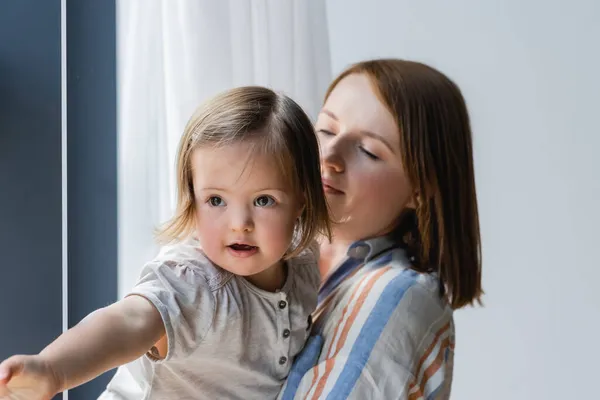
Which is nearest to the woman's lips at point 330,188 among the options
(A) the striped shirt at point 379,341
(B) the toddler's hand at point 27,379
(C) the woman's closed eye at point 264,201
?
(A) the striped shirt at point 379,341

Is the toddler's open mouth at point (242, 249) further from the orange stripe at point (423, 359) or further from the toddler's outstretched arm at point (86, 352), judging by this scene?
the orange stripe at point (423, 359)

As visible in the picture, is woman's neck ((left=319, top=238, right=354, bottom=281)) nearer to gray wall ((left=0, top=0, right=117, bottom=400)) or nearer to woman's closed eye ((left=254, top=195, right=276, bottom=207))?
woman's closed eye ((left=254, top=195, right=276, bottom=207))

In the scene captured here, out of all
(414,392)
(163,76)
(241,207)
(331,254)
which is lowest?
(414,392)

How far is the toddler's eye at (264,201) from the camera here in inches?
33.6

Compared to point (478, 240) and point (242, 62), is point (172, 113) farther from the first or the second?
point (478, 240)

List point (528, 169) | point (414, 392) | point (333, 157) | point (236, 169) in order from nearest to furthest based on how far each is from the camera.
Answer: point (236, 169) < point (414, 392) < point (333, 157) < point (528, 169)

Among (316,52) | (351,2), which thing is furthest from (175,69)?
(351,2)

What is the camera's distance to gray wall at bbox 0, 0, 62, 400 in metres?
1.17

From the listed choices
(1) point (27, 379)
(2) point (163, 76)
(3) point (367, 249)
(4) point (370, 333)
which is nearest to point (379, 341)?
(4) point (370, 333)

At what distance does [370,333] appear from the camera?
95cm

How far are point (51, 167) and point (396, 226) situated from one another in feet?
1.73

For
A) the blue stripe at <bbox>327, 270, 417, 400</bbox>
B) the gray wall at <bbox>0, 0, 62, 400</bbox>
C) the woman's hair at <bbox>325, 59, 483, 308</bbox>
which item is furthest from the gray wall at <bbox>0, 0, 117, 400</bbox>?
the blue stripe at <bbox>327, 270, 417, 400</bbox>

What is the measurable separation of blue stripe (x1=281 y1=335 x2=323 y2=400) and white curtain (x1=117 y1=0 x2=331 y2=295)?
0.37 m

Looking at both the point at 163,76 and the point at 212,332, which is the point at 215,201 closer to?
the point at 212,332
